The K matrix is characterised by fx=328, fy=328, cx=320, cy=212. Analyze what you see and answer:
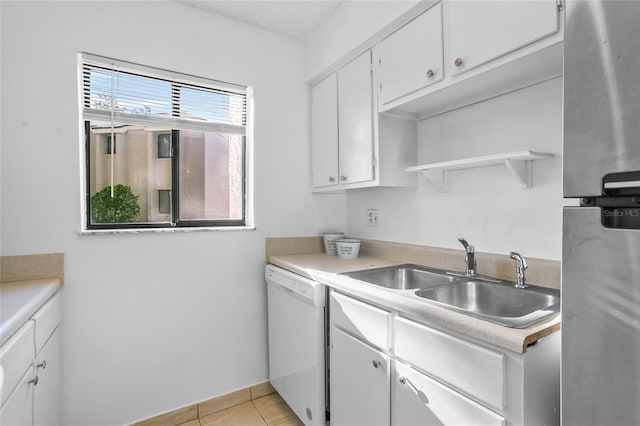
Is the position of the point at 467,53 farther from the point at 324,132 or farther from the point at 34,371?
the point at 34,371

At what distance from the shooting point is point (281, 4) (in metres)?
2.09

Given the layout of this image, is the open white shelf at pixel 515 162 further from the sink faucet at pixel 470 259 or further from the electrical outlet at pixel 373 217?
the electrical outlet at pixel 373 217

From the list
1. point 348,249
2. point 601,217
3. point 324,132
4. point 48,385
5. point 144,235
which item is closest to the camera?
point 601,217

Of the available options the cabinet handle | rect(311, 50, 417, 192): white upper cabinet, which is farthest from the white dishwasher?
rect(311, 50, 417, 192): white upper cabinet

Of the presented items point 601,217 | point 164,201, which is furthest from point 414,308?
point 164,201

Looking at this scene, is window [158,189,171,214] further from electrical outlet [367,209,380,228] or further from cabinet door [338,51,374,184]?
electrical outlet [367,209,380,228]

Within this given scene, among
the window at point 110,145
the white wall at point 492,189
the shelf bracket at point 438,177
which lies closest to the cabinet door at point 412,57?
the white wall at point 492,189

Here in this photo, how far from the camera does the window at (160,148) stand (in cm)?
191

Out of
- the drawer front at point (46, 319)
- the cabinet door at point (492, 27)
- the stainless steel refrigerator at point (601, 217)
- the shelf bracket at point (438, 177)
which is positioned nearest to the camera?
the stainless steel refrigerator at point (601, 217)

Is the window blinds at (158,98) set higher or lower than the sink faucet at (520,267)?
higher

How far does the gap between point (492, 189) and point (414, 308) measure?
84cm

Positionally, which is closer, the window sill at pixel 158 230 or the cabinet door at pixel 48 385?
the cabinet door at pixel 48 385

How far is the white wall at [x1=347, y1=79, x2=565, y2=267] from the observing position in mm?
1413

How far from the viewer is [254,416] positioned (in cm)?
207
